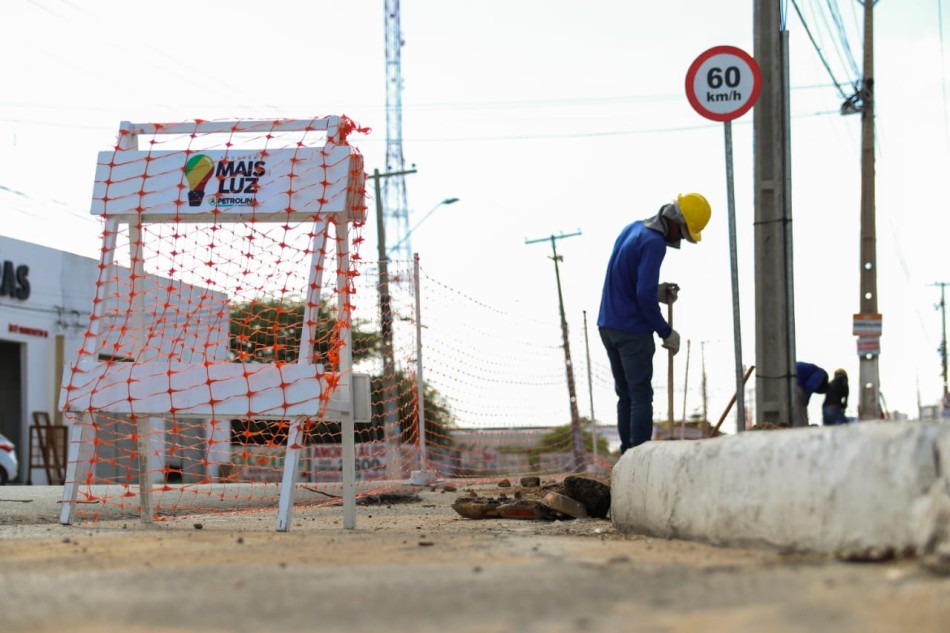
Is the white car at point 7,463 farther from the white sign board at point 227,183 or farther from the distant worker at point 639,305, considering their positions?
the distant worker at point 639,305

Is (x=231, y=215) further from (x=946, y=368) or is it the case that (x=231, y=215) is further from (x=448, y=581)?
(x=946, y=368)

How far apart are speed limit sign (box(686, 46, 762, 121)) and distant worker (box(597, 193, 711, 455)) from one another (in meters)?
0.73

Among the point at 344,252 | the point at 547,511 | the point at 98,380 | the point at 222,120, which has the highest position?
the point at 222,120

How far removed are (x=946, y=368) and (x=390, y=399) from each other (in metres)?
64.9

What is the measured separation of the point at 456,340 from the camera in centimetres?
1705

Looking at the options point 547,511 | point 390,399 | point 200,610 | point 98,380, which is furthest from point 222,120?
point 390,399

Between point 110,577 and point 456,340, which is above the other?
point 456,340

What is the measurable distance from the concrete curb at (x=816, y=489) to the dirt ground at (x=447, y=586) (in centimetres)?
10

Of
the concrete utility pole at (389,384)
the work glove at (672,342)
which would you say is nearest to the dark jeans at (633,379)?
the work glove at (672,342)

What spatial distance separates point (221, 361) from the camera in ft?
23.6

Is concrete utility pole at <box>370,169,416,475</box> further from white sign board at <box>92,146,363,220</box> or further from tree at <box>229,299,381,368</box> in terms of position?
white sign board at <box>92,146,363,220</box>

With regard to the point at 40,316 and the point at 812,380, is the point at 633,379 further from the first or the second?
the point at 40,316

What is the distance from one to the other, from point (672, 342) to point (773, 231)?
8.11ft

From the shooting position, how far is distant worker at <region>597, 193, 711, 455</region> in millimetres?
8570
